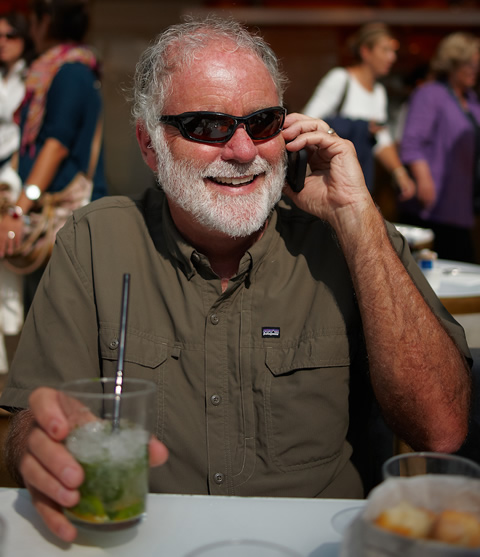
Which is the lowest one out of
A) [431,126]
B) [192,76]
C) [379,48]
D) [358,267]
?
[358,267]

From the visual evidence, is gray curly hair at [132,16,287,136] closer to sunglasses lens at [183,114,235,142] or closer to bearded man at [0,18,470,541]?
bearded man at [0,18,470,541]

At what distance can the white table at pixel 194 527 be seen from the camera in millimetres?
993

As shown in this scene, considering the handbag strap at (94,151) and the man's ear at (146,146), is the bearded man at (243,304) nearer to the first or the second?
the man's ear at (146,146)

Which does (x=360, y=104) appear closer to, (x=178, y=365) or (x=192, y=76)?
(x=192, y=76)

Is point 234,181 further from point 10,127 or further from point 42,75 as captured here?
point 10,127

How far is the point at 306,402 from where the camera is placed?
159 centimetres

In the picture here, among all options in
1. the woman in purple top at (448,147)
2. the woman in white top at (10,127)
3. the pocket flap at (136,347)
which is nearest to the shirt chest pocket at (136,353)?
the pocket flap at (136,347)

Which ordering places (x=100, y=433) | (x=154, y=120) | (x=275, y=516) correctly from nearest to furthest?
(x=100, y=433)
(x=275, y=516)
(x=154, y=120)

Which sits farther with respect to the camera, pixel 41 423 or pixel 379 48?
pixel 379 48

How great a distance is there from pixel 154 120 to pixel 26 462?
1058 millimetres

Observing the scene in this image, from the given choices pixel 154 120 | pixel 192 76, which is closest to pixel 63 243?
pixel 154 120

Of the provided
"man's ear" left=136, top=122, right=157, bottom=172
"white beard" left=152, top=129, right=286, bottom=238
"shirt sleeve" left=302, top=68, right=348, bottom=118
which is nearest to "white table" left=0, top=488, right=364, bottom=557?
"white beard" left=152, top=129, right=286, bottom=238

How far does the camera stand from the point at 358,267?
1618 mm

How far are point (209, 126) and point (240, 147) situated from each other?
97 mm
